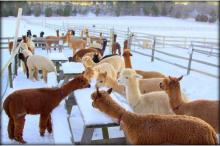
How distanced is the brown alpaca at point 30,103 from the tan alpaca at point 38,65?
10.4 ft

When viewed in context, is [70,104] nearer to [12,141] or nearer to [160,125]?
[12,141]

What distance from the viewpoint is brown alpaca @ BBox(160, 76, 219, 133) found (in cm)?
347

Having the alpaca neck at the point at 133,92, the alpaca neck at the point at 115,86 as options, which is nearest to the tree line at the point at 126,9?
the alpaca neck at the point at 133,92

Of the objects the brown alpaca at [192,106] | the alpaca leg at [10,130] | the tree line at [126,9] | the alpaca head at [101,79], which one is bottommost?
the alpaca leg at [10,130]

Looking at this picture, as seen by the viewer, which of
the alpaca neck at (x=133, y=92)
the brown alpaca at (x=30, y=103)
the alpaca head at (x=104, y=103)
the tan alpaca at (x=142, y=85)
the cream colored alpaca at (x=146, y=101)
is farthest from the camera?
the tan alpaca at (x=142, y=85)

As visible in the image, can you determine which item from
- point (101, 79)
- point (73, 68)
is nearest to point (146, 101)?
point (101, 79)

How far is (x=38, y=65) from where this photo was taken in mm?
6879

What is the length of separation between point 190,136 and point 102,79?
219 cm

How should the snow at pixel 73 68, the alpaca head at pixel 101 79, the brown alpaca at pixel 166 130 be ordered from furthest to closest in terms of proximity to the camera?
the snow at pixel 73 68
the alpaca head at pixel 101 79
the brown alpaca at pixel 166 130

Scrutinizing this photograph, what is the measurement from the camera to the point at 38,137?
373 cm

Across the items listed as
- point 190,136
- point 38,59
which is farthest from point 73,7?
point 38,59

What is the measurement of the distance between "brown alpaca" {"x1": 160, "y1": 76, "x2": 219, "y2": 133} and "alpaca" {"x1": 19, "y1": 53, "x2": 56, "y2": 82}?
3.51 meters

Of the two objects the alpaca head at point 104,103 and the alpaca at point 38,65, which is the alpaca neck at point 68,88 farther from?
the alpaca at point 38,65

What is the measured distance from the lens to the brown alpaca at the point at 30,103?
11.1 feet
